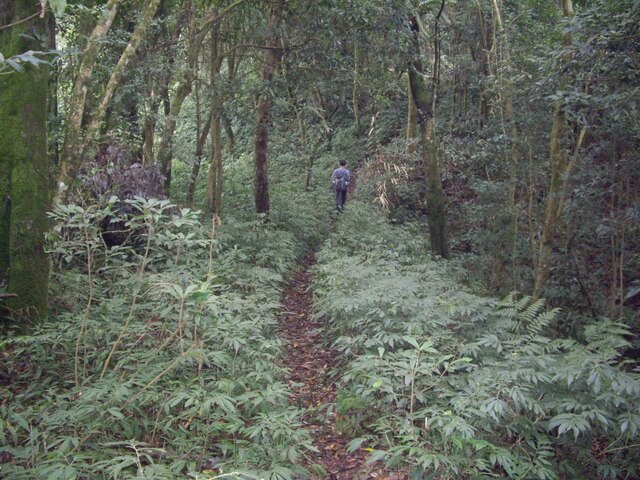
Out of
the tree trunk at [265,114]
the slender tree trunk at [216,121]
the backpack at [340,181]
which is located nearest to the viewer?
the tree trunk at [265,114]

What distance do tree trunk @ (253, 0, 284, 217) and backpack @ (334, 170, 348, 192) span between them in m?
4.40

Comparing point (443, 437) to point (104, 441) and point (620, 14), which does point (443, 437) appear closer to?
point (104, 441)

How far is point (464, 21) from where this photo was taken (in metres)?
21.7

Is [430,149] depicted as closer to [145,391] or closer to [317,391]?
[317,391]

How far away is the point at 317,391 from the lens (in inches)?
250

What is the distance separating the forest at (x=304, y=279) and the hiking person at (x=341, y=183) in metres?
1.38

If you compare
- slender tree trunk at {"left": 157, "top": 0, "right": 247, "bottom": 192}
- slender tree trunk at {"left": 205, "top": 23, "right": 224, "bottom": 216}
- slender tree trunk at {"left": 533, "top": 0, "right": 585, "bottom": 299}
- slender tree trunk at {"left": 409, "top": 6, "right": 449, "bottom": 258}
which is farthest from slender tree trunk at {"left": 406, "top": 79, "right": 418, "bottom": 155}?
slender tree trunk at {"left": 533, "top": 0, "right": 585, "bottom": 299}

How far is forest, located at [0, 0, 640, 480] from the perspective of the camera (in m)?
4.29

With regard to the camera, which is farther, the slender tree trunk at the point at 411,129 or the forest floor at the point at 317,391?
the slender tree trunk at the point at 411,129

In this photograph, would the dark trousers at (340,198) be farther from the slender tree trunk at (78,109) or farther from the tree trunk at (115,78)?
the slender tree trunk at (78,109)

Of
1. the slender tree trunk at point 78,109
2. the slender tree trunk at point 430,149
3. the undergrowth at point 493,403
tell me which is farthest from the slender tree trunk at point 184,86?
the undergrowth at point 493,403

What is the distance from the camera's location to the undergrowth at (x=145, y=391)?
381 centimetres

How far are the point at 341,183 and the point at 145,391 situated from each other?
14.3 meters

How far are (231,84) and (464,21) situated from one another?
12.3 metres
